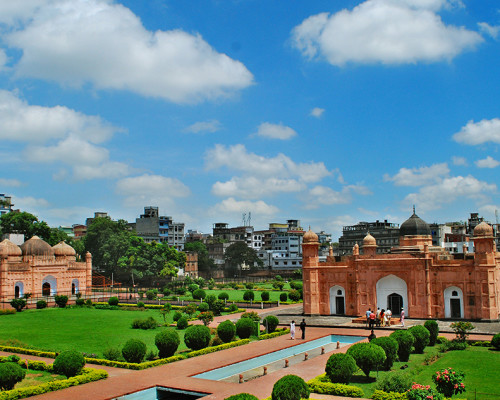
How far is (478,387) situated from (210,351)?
12.2 metres

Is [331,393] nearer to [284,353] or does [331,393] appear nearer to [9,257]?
[284,353]

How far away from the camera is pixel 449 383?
48.5ft

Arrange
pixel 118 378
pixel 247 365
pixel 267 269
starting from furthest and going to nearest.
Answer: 1. pixel 267 269
2. pixel 247 365
3. pixel 118 378

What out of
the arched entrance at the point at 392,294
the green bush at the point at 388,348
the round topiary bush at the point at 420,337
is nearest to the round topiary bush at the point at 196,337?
the green bush at the point at 388,348

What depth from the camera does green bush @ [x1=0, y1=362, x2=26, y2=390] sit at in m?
16.6

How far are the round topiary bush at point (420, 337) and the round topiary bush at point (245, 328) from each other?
28.4ft

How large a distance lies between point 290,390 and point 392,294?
23.8 metres

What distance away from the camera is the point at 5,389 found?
55.3 feet

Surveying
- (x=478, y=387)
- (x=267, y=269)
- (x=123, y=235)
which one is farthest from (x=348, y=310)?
(x=267, y=269)

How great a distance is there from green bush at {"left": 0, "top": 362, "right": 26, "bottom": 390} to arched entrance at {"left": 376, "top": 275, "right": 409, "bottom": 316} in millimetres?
26140

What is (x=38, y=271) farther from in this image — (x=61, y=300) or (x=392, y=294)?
(x=392, y=294)

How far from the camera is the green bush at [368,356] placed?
18344 mm

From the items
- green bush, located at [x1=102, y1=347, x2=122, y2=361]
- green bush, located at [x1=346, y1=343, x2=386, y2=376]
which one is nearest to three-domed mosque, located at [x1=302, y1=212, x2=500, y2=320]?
green bush, located at [x1=346, y1=343, x2=386, y2=376]

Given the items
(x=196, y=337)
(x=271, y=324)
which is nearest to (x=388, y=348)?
(x=196, y=337)
